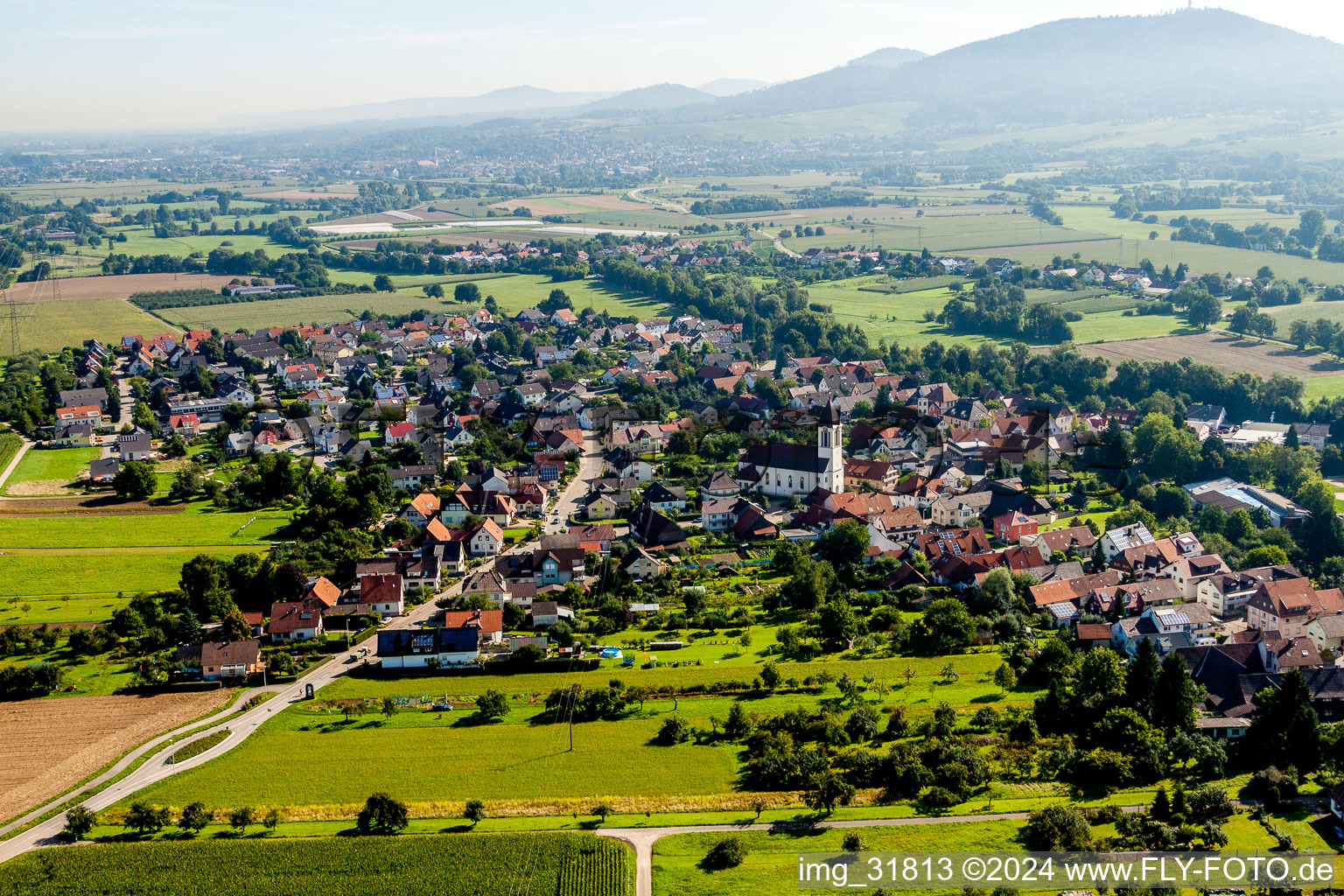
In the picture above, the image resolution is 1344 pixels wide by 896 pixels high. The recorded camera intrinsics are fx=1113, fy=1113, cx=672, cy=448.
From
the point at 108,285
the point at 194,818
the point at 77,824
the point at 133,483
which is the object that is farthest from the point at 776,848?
the point at 108,285

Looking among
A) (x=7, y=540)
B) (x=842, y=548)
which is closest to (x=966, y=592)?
(x=842, y=548)

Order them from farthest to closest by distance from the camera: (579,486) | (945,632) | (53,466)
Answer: (53,466) < (579,486) < (945,632)

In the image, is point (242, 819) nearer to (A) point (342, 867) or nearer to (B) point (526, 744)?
(A) point (342, 867)

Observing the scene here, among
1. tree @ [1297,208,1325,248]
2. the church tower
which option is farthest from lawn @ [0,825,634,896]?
tree @ [1297,208,1325,248]

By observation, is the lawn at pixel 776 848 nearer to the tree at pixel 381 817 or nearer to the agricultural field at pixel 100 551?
the tree at pixel 381 817

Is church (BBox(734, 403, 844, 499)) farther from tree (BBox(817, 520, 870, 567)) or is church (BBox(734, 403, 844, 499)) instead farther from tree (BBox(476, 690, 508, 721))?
tree (BBox(476, 690, 508, 721))

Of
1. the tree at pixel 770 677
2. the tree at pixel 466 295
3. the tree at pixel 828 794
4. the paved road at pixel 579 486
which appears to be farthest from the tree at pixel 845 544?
the tree at pixel 466 295
